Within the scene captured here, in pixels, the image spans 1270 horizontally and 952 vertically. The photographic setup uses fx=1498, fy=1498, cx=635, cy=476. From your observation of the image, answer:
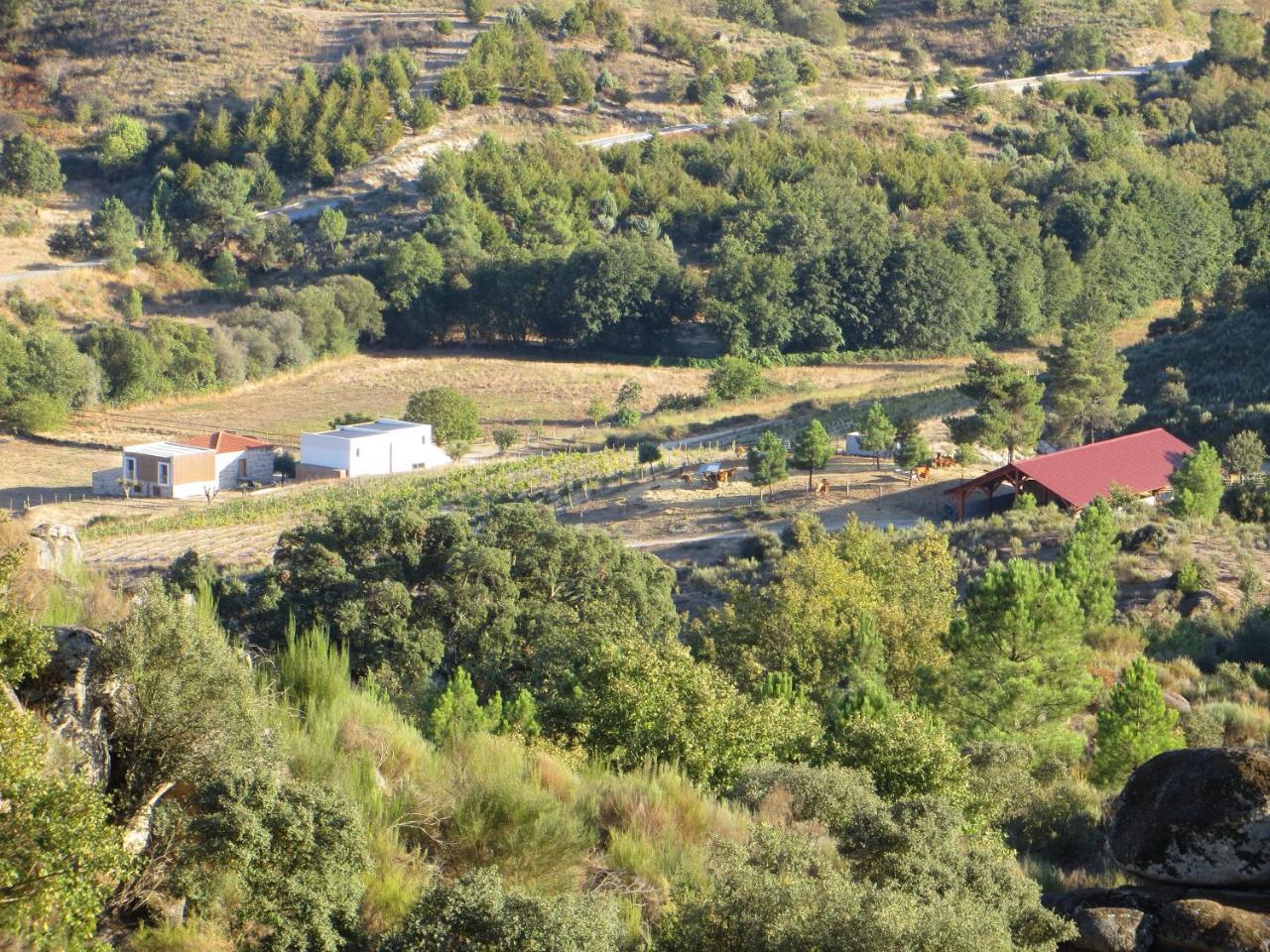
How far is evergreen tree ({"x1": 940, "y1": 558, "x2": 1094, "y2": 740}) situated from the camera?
17.8 m

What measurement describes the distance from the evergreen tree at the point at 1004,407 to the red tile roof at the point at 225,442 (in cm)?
2370

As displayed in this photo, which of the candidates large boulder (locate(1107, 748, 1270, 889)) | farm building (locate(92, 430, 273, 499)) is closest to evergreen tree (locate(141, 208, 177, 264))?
farm building (locate(92, 430, 273, 499))

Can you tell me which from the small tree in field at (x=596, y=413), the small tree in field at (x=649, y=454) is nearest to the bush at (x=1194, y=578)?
the small tree in field at (x=649, y=454)

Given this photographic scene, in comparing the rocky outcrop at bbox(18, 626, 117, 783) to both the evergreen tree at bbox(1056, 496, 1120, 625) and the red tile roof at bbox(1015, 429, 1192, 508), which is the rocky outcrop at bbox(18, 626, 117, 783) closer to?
the evergreen tree at bbox(1056, 496, 1120, 625)

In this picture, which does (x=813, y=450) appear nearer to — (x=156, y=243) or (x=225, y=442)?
(x=225, y=442)

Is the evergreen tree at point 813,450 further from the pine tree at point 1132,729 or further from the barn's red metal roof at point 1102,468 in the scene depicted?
the pine tree at point 1132,729

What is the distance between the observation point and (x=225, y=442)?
4950cm

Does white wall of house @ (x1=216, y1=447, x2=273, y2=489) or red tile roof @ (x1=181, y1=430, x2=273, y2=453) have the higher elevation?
red tile roof @ (x1=181, y1=430, x2=273, y2=453)

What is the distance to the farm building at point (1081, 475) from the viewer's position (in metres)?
34.5

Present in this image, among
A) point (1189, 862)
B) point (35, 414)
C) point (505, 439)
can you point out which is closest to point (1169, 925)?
point (1189, 862)

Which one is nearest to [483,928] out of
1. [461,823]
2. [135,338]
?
[461,823]

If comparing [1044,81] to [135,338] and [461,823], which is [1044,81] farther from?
[461,823]

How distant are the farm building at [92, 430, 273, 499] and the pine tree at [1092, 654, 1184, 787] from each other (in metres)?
35.8

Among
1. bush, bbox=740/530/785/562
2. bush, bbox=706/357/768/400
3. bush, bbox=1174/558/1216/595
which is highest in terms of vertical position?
bush, bbox=1174/558/1216/595
